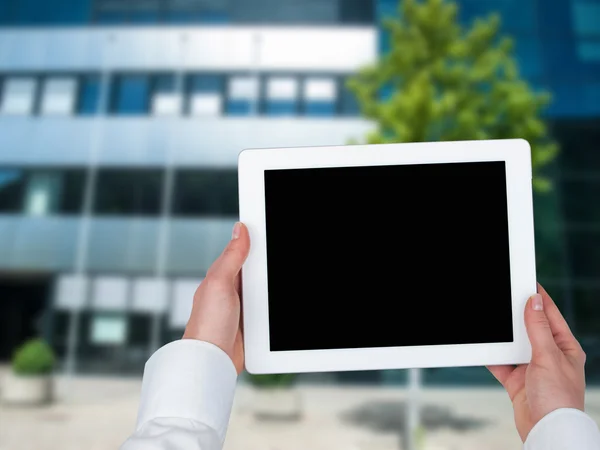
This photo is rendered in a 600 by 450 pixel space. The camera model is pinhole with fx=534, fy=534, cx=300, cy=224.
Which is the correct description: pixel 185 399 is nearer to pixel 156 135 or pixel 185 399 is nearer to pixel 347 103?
pixel 347 103

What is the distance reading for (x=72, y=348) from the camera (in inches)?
334

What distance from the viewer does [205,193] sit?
335 inches

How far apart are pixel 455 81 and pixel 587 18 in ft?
12.3

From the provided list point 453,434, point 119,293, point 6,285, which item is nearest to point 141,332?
point 119,293

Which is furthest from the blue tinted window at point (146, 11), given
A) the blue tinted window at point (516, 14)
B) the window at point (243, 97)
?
the blue tinted window at point (516, 14)

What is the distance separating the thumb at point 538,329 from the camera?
1.13 m

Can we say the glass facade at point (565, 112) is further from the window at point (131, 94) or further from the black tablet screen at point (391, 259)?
the black tablet screen at point (391, 259)

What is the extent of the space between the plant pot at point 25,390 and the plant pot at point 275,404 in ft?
10.4

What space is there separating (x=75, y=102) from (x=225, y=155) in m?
2.74

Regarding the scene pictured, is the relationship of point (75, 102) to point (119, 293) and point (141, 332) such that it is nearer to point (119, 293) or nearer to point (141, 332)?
point (119, 293)

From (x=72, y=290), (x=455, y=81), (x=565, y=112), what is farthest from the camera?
(x=72, y=290)

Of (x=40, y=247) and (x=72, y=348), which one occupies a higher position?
(x=40, y=247)

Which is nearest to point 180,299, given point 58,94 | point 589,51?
point 58,94

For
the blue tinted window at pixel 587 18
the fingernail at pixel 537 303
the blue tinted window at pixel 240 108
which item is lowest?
the fingernail at pixel 537 303
